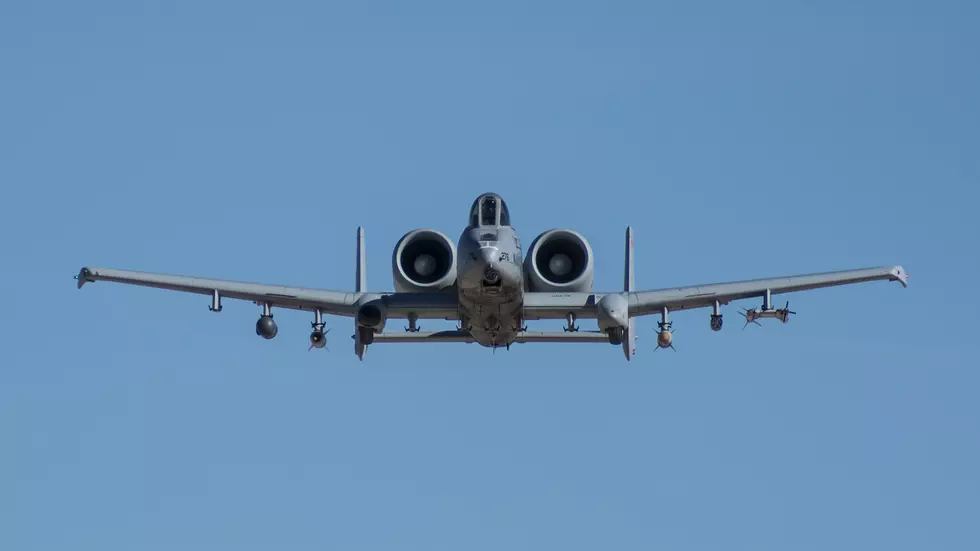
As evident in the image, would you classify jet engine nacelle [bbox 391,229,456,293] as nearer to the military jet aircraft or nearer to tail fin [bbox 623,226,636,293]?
the military jet aircraft

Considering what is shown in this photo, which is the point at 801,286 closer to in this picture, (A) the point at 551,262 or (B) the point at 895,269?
(B) the point at 895,269

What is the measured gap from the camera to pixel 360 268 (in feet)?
119

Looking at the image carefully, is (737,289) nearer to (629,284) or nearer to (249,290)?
(629,284)

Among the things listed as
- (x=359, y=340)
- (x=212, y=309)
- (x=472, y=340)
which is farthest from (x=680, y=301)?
(x=212, y=309)

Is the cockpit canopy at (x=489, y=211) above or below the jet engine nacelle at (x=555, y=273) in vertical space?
above

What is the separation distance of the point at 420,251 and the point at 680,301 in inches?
202

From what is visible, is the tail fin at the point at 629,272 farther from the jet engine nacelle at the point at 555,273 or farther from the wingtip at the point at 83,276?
the wingtip at the point at 83,276

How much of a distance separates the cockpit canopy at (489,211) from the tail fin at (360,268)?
3563mm

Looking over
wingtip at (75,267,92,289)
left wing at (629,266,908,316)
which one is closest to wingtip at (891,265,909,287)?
left wing at (629,266,908,316)

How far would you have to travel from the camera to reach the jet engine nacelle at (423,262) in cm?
3391

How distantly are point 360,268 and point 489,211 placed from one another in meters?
4.10

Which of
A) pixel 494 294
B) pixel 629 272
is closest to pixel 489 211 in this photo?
pixel 494 294

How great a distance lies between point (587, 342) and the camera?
115ft

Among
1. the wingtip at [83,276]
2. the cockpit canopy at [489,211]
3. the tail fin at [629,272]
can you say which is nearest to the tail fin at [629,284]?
the tail fin at [629,272]
